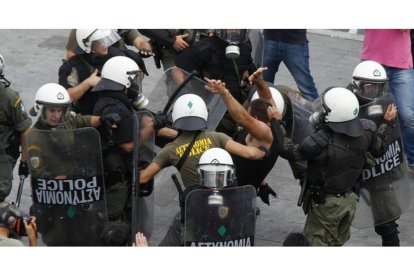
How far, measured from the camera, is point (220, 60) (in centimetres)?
1070

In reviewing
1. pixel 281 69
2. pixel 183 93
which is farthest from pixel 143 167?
pixel 281 69

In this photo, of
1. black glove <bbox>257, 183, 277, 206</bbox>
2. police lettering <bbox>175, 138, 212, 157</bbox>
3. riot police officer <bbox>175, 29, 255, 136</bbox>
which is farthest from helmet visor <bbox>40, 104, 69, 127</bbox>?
black glove <bbox>257, 183, 277, 206</bbox>

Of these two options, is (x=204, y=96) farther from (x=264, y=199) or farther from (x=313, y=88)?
(x=313, y=88)

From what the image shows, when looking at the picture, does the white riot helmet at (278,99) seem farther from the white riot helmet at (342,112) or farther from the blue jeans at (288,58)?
the blue jeans at (288,58)

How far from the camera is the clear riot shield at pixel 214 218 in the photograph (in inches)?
334

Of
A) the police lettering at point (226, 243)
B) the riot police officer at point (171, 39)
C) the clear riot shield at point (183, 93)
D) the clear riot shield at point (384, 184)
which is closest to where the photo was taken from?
the police lettering at point (226, 243)

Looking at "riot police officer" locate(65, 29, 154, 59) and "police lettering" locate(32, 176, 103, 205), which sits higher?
"riot police officer" locate(65, 29, 154, 59)

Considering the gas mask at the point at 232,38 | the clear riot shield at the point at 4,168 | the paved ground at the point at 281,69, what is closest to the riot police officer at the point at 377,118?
the paved ground at the point at 281,69

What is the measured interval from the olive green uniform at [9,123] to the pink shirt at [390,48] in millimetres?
3399

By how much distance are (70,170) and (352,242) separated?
8.74 feet

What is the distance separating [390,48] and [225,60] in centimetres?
166

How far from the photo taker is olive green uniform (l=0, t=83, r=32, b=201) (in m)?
9.77

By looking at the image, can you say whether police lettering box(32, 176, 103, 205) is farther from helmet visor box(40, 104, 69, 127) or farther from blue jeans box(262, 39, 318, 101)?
blue jeans box(262, 39, 318, 101)

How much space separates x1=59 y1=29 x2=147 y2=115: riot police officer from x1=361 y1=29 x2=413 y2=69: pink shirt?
2.41 meters
